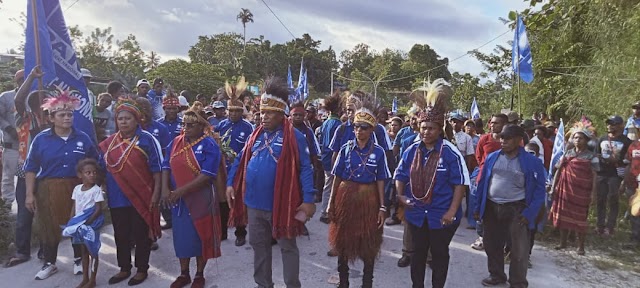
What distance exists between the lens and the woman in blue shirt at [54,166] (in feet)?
13.8

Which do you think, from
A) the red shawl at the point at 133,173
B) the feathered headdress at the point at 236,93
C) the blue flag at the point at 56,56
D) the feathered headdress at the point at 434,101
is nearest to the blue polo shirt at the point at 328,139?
the feathered headdress at the point at 236,93

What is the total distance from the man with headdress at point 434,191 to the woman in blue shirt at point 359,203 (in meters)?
0.28

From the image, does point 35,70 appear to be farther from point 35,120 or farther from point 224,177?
point 224,177

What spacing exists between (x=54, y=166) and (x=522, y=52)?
32.8 ft

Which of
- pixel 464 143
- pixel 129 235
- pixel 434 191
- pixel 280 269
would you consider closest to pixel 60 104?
pixel 129 235

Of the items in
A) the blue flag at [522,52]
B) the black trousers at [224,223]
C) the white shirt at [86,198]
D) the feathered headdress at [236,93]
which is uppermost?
the blue flag at [522,52]

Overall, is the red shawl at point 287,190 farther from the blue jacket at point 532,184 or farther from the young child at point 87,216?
the blue jacket at point 532,184

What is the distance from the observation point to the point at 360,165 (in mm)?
4094

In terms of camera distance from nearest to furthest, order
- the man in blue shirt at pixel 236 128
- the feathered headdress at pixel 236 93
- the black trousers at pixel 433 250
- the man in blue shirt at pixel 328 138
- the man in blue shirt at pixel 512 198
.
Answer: the black trousers at pixel 433 250 < the man in blue shirt at pixel 512 198 < the feathered headdress at pixel 236 93 < the man in blue shirt at pixel 236 128 < the man in blue shirt at pixel 328 138

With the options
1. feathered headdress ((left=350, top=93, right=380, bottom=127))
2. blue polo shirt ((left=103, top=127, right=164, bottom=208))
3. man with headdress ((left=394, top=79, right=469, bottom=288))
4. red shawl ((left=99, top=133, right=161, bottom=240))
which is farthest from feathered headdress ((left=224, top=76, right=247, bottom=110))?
man with headdress ((left=394, top=79, right=469, bottom=288))

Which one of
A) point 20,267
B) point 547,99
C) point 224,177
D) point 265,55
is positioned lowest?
point 20,267

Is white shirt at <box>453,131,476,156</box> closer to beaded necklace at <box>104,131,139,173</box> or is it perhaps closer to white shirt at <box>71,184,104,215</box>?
beaded necklace at <box>104,131,139,173</box>

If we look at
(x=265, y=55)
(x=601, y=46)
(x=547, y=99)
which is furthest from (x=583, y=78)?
(x=265, y=55)

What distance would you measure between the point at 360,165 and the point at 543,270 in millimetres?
2649
